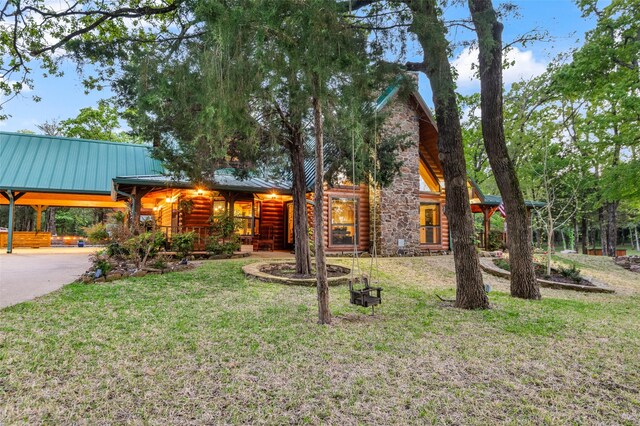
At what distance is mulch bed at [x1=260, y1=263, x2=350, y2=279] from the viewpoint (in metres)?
8.31

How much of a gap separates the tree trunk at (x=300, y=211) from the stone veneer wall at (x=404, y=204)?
17.5 ft

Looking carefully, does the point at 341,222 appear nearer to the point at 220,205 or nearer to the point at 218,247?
the point at 218,247

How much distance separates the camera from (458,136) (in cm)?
558

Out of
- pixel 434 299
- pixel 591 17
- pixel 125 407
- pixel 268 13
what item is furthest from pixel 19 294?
pixel 591 17

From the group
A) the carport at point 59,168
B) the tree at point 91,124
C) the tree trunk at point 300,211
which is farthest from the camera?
the tree at point 91,124

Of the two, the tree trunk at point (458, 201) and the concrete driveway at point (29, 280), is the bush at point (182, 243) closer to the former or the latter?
the concrete driveway at point (29, 280)

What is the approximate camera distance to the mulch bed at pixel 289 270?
8.31 meters

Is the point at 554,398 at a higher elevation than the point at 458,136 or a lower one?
lower

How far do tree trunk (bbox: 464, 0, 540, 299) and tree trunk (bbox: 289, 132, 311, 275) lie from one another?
430cm

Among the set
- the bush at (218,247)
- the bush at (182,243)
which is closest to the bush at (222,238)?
the bush at (218,247)

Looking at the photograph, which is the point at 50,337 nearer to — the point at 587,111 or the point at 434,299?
the point at 434,299

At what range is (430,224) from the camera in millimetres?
14914

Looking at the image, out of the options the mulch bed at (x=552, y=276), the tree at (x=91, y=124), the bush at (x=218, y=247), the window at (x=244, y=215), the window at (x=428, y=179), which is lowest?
the mulch bed at (x=552, y=276)

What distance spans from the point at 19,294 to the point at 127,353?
4.17 meters
